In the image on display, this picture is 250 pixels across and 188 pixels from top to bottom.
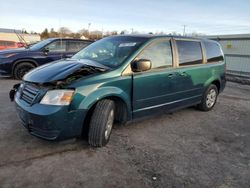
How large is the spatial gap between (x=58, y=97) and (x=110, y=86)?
77 cm

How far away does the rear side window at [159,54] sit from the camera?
156 inches

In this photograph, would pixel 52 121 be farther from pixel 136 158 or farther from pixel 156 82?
pixel 156 82

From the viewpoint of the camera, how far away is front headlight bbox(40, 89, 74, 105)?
298 cm

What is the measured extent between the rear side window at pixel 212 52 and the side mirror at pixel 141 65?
2321 mm

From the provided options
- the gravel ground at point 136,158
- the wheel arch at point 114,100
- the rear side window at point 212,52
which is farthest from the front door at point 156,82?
the rear side window at point 212,52

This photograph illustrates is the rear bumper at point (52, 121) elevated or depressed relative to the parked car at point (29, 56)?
depressed

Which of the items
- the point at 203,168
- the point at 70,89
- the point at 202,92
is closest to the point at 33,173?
the point at 70,89

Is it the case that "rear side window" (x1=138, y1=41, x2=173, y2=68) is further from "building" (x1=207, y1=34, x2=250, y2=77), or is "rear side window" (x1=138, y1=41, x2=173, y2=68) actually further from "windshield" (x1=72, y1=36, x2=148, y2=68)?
"building" (x1=207, y1=34, x2=250, y2=77)

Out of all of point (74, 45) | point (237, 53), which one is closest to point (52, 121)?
point (74, 45)

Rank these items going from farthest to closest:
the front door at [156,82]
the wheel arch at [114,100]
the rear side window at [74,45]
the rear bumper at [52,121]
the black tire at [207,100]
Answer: the rear side window at [74,45] → the black tire at [207,100] → the front door at [156,82] → the wheel arch at [114,100] → the rear bumper at [52,121]

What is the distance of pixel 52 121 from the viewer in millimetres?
2938

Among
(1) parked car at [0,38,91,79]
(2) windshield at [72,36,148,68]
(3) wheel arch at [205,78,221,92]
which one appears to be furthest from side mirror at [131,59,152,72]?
(1) parked car at [0,38,91,79]

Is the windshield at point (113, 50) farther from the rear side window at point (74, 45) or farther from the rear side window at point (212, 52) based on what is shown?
the rear side window at point (74, 45)

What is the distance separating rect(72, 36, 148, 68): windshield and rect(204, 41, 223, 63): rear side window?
207cm
